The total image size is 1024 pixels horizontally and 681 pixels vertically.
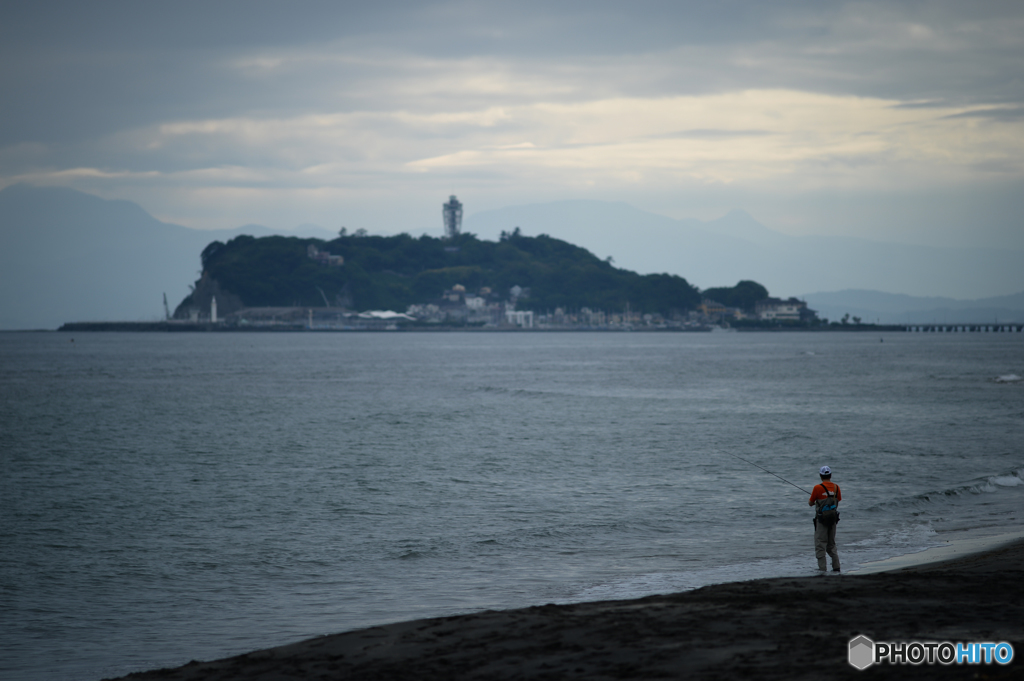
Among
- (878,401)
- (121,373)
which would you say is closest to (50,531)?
(878,401)

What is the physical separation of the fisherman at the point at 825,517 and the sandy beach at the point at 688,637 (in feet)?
6.61

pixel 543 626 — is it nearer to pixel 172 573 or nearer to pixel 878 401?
pixel 172 573

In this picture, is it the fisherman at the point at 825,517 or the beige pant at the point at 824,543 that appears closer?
the fisherman at the point at 825,517

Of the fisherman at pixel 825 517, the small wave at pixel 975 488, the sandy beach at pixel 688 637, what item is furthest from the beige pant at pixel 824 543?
the small wave at pixel 975 488

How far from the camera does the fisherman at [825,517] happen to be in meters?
12.8

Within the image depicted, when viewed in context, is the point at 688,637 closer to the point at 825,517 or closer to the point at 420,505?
the point at 825,517

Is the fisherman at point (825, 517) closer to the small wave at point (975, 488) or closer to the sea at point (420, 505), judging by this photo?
the sea at point (420, 505)

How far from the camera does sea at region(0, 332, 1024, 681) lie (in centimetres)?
1279

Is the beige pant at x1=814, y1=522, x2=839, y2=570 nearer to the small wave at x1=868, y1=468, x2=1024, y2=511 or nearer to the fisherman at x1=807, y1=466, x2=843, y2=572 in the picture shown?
the fisherman at x1=807, y1=466, x2=843, y2=572

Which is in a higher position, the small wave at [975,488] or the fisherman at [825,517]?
the fisherman at [825,517]

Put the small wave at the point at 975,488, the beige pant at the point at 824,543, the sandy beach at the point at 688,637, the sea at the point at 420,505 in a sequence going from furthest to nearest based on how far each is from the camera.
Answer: the small wave at the point at 975,488, the beige pant at the point at 824,543, the sea at the point at 420,505, the sandy beach at the point at 688,637

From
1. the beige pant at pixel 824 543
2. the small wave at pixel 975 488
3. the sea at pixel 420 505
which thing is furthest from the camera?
the small wave at pixel 975 488

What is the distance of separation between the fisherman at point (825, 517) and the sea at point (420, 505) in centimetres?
58

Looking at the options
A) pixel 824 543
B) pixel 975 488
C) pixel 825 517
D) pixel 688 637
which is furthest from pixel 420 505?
pixel 975 488
